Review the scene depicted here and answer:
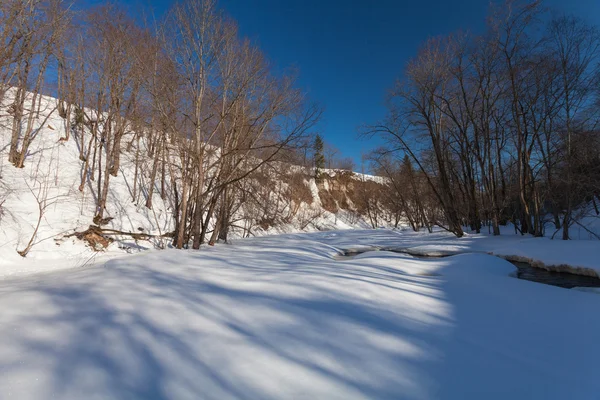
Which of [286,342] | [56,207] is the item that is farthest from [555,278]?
[56,207]

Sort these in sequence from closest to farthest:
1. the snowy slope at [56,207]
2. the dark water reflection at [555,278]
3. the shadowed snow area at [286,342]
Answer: the shadowed snow area at [286,342] → the dark water reflection at [555,278] → the snowy slope at [56,207]

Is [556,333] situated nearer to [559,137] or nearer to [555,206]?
[559,137]

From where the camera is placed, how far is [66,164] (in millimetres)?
14789

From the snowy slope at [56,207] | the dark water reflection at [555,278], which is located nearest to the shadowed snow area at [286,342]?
the dark water reflection at [555,278]

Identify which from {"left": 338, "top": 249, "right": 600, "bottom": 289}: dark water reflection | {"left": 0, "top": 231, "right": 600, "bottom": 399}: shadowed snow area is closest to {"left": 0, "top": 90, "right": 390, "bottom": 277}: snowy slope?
{"left": 0, "top": 231, "right": 600, "bottom": 399}: shadowed snow area

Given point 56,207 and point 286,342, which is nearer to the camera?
point 286,342

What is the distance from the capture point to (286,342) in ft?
6.86

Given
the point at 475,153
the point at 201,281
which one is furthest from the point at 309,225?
the point at 201,281

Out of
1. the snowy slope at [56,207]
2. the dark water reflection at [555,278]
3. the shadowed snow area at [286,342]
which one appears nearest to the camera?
the shadowed snow area at [286,342]

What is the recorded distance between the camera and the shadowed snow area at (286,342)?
5.37 feet

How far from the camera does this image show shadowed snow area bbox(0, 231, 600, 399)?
1.64 metres

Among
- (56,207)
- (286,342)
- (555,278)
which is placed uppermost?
(56,207)

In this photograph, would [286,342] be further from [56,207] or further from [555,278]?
[56,207]

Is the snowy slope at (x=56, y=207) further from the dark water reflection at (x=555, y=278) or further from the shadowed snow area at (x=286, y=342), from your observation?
the dark water reflection at (x=555, y=278)
